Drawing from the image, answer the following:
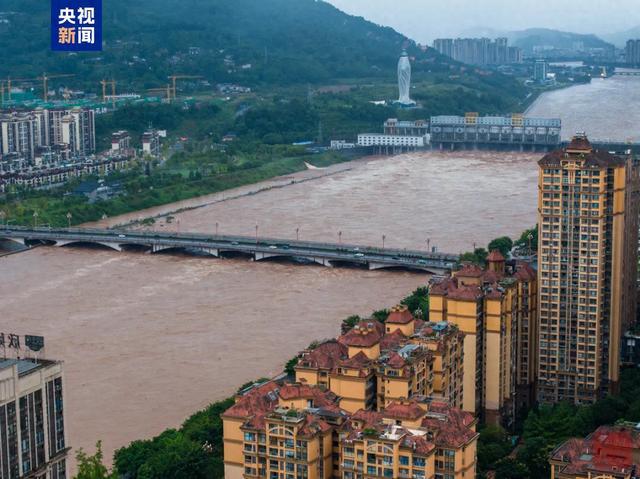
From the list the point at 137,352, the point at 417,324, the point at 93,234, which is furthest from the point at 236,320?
the point at 93,234

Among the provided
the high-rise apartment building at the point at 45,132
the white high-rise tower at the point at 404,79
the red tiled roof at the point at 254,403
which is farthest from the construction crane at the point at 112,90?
the red tiled roof at the point at 254,403

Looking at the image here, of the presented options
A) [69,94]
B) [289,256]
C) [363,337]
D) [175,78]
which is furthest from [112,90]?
[363,337]

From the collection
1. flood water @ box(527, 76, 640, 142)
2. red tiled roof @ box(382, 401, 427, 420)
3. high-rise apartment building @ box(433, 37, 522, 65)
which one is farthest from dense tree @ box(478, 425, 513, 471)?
high-rise apartment building @ box(433, 37, 522, 65)

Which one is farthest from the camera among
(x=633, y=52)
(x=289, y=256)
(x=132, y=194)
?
(x=633, y=52)

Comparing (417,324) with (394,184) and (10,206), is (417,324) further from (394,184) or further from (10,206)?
(394,184)

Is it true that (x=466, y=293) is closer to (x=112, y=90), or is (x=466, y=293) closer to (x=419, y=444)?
(x=419, y=444)

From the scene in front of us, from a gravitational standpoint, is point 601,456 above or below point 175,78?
below
